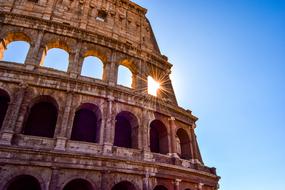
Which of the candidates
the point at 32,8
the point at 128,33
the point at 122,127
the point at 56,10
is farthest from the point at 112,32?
the point at 122,127

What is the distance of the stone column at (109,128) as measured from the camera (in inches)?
404

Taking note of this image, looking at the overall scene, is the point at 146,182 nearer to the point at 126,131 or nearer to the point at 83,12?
the point at 126,131

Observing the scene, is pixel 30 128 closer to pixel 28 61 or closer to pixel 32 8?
pixel 28 61

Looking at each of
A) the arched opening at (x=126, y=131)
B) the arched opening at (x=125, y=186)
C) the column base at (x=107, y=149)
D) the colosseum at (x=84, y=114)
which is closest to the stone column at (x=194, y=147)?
the colosseum at (x=84, y=114)

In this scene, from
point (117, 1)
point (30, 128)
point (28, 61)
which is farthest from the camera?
point (117, 1)

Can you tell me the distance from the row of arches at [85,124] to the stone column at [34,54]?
186 centimetres

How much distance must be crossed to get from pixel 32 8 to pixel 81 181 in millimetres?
11231

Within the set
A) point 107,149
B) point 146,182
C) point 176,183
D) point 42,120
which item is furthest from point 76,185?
point 176,183

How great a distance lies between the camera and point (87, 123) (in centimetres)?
1162

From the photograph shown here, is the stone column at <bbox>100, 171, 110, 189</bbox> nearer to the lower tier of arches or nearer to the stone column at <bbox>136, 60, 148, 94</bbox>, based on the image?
the lower tier of arches

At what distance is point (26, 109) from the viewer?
32.8ft

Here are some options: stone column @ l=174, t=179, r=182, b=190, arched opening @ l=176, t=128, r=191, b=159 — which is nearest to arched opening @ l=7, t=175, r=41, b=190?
stone column @ l=174, t=179, r=182, b=190

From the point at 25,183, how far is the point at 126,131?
18.7 ft

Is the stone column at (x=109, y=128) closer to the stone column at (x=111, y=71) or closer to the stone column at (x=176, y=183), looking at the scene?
the stone column at (x=111, y=71)
